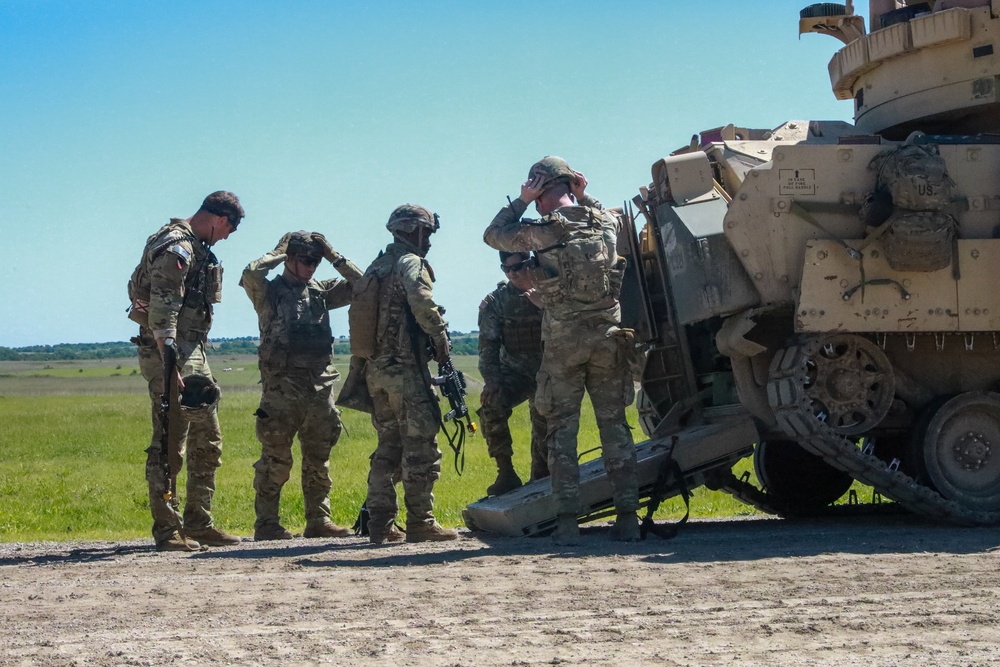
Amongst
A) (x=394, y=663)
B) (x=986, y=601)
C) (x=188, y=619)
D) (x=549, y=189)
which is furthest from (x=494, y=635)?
(x=549, y=189)

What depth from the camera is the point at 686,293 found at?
10289 millimetres

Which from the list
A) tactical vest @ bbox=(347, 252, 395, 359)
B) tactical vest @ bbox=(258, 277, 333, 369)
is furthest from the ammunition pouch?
tactical vest @ bbox=(347, 252, 395, 359)

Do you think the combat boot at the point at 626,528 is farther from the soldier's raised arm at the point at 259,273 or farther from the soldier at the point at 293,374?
the soldier's raised arm at the point at 259,273

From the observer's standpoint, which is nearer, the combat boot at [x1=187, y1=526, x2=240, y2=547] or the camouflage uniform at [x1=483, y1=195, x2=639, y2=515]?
the camouflage uniform at [x1=483, y1=195, x2=639, y2=515]

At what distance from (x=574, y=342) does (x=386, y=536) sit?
85.9 inches

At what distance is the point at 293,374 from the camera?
419 inches

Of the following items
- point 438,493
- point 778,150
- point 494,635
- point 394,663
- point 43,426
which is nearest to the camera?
point 394,663

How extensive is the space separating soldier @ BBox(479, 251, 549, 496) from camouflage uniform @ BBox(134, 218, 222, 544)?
2327 millimetres

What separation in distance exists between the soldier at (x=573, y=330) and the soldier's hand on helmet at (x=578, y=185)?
0.04 m

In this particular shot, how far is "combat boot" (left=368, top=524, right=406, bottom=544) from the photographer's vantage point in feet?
32.1

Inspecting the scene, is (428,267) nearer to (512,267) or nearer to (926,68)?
(512,267)

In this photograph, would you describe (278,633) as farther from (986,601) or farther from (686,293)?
(686,293)

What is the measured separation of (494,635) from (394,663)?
2.07 feet

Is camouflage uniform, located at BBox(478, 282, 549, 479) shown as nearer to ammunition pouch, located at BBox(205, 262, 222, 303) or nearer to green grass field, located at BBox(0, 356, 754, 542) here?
green grass field, located at BBox(0, 356, 754, 542)
